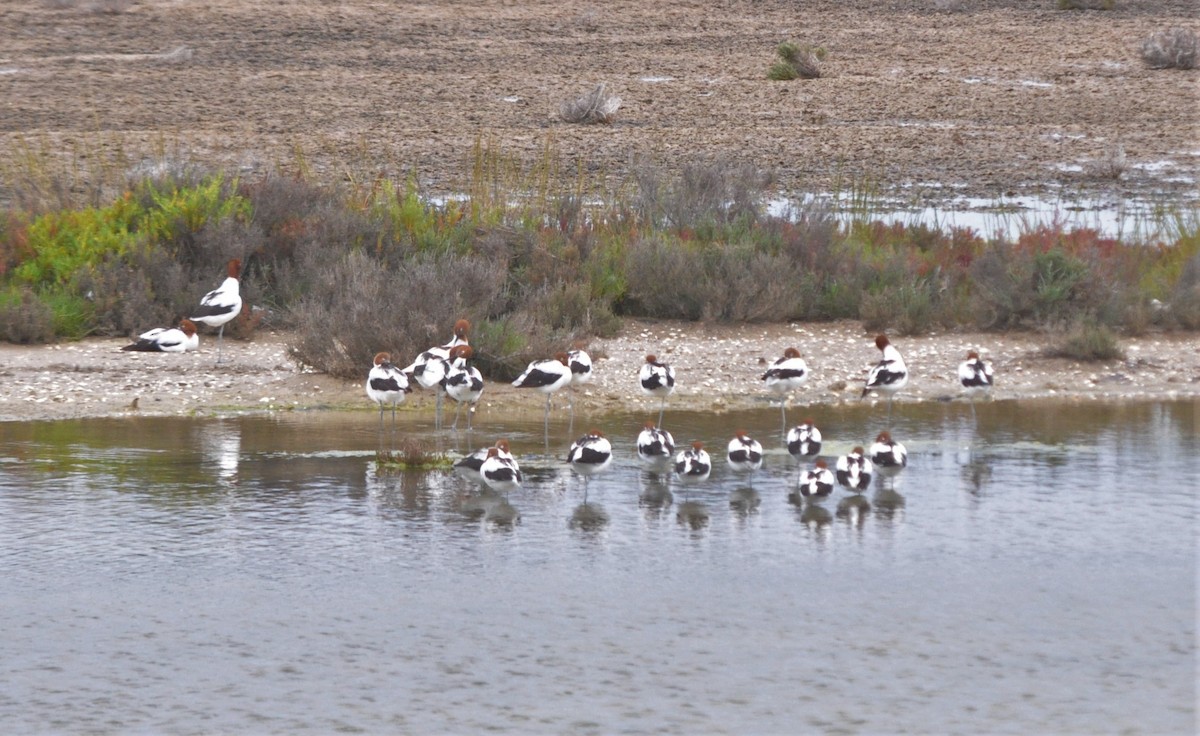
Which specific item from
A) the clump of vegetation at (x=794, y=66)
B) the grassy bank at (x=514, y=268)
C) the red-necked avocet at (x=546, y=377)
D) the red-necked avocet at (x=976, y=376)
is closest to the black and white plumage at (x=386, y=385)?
the red-necked avocet at (x=546, y=377)

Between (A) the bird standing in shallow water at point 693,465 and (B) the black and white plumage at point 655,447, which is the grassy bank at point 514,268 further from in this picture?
(A) the bird standing in shallow water at point 693,465

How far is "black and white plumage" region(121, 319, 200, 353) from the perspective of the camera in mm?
15023

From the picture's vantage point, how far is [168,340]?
49.4 ft

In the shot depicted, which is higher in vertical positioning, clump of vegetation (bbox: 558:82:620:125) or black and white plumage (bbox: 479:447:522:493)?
clump of vegetation (bbox: 558:82:620:125)

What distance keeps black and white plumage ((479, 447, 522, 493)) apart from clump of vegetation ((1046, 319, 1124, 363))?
23.1 feet

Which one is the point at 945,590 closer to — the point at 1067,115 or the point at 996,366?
the point at 996,366

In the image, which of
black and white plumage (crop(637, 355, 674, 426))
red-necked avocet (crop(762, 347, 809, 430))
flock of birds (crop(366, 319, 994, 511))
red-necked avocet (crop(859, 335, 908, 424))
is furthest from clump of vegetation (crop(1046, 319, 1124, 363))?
black and white plumage (crop(637, 355, 674, 426))

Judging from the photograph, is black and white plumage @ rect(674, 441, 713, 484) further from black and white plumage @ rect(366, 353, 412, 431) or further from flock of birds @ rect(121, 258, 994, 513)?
black and white plumage @ rect(366, 353, 412, 431)

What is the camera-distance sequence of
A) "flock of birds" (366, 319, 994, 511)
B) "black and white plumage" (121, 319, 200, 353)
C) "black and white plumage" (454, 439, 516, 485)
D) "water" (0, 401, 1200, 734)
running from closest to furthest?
1. "water" (0, 401, 1200, 734)
2. "black and white plumage" (454, 439, 516, 485)
3. "flock of birds" (366, 319, 994, 511)
4. "black and white plumage" (121, 319, 200, 353)

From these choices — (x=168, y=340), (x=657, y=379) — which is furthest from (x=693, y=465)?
(x=168, y=340)

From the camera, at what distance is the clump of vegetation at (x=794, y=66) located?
33.9 meters

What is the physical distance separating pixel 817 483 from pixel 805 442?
744 millimetres

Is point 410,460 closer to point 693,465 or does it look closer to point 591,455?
point 591,455

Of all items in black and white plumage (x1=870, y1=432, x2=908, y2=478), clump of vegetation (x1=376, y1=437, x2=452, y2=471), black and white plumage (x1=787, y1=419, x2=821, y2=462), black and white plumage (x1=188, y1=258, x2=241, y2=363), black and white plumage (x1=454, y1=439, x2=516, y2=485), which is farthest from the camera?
black and white plumage (x1=188, y1=258, x2=241, y2=363)
